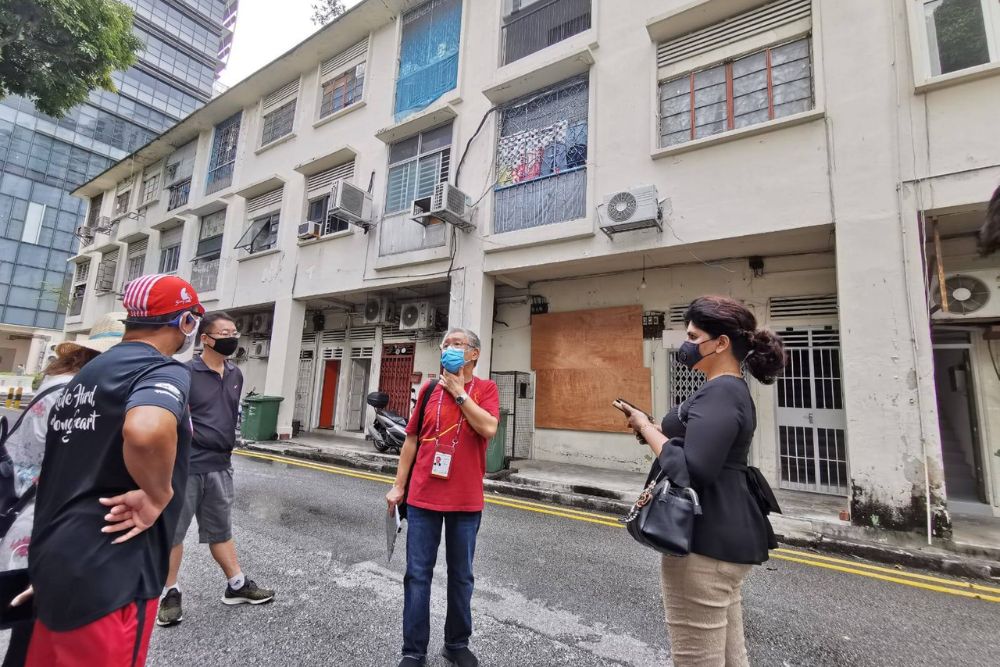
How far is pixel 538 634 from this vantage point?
Result: 8.95ft

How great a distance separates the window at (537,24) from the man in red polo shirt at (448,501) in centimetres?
816

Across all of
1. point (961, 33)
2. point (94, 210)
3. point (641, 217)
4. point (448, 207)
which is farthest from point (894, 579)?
point (94, 210)

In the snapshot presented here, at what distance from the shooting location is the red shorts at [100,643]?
127 centimetres

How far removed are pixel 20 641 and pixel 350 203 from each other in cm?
944

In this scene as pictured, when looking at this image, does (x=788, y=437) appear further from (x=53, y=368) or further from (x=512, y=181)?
(x=53, y=368)

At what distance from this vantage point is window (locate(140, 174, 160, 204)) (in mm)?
17359

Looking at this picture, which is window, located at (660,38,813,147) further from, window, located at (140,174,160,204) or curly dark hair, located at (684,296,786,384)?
window, located at (140,174,160,204)

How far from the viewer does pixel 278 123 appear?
13414 millimetres

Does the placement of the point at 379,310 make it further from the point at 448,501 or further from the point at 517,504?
the point at 448,501

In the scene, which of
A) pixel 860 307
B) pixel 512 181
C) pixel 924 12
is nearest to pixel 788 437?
pixel 860 307

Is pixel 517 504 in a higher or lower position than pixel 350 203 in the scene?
lower

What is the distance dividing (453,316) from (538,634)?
6.49m

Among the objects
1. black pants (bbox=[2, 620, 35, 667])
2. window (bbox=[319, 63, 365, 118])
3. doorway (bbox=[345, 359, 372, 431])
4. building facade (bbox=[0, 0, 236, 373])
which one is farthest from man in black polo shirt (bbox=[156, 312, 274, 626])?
building facade (bbox=[0, 0, 236, 373])

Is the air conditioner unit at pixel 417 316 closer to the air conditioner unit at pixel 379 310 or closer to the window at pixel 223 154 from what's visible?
the air conditioner unit at pixel 379 310
